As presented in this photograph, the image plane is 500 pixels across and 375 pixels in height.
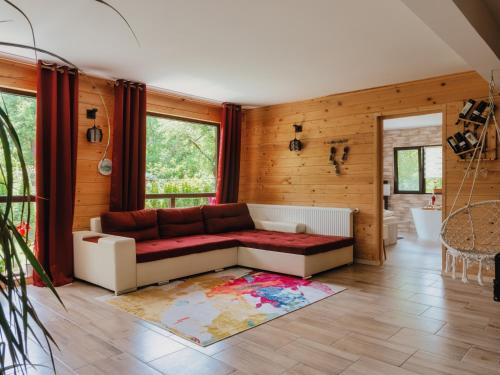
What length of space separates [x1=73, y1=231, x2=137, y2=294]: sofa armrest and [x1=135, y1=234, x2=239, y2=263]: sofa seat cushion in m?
0.15

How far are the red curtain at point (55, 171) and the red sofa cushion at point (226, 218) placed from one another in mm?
1859

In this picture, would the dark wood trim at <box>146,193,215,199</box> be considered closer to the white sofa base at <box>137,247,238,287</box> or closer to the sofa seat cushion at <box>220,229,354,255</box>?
the sofa seat cushion at <box>220,229,354,255</box>

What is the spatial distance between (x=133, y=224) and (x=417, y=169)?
6.64 meters

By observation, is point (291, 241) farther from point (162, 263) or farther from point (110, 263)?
point (110, 263)

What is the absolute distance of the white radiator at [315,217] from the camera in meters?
5.45

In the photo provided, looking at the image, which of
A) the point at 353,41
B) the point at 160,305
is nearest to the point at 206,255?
the point at 160,305

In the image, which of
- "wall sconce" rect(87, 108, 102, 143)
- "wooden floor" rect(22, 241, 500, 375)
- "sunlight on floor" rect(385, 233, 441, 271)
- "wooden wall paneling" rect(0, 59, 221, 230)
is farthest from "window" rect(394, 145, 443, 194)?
"wall sconce" rect(87, 108, 102, 143)

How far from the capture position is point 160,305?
3623 mm

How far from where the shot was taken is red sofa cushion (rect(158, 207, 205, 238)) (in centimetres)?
513

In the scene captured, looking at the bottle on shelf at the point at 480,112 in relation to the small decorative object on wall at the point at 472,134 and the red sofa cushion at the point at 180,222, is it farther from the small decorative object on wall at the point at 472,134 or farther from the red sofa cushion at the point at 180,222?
the red sofa cushion at the point at 180,222

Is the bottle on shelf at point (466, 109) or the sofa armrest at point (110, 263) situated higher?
the bottle on shelf at point (466, 109)

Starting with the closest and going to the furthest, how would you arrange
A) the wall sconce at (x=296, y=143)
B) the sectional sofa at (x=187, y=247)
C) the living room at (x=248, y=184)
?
1. the living room at (x=248, y=184)
2. the sectional sofa at (x=187, y=247)
3. the wall sconce at (x=296, y=143)

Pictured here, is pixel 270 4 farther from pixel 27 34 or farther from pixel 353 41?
pixel 27 34

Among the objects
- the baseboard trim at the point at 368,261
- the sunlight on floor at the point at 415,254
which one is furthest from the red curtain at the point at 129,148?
the sunlight on floor at the point at 415,254
